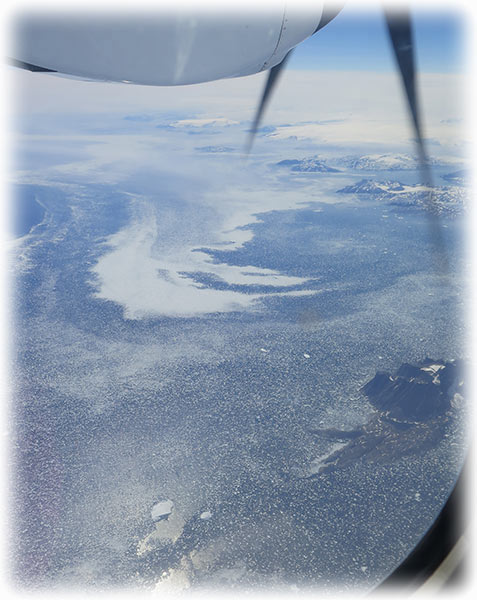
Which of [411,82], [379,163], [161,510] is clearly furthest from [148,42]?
[379,163]

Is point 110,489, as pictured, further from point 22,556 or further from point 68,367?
point 68,367

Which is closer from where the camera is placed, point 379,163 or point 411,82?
point 411,82

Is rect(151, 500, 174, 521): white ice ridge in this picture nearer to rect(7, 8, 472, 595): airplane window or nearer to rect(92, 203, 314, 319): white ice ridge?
rect(7, 8, 472, 595): airplane window

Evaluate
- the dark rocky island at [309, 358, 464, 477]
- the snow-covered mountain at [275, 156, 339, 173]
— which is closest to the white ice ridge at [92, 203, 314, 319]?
the dark rocky island at [309, 358, 464, 477]

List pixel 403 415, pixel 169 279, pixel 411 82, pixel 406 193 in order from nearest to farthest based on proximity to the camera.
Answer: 1. pixel 411 82
2. pixel 403 415
3. pixel 169 279
4. pixel 406 193

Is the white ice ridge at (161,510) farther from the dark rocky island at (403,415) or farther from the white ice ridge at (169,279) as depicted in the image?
the white ice ridge at (169,279)

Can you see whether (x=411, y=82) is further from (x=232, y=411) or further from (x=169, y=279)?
(x=169, y=279)
